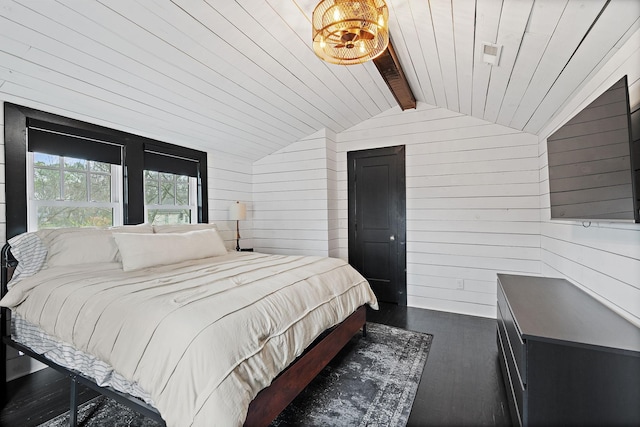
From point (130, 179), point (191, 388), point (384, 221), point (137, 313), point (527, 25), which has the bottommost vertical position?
point (191, 388)

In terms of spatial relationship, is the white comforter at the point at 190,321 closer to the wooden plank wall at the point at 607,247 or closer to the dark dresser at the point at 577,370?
the dark dresser at the point at 577,370

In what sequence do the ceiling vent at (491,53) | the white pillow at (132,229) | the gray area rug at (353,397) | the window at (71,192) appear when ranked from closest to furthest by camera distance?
the gray area rug at (353,397), the ceiling vent at (491,53), the window at (71,192), the white pillow at (132,229)

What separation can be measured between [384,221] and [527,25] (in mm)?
2750

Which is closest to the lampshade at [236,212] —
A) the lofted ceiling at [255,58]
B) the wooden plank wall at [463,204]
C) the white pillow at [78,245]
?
the lofted ceiling at [255,58]

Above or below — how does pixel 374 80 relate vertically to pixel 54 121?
above

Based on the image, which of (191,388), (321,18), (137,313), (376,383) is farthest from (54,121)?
(376,383)

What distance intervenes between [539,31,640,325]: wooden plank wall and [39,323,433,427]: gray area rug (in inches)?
50.9

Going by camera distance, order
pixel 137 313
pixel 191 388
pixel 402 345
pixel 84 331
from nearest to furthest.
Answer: pixel 191 388 < pixel 137 313 < pixel 84 331 < pixel 402 345

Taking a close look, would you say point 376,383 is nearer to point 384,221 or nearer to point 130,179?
point 384,221

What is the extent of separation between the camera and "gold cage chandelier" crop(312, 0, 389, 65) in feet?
5.03

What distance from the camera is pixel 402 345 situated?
276cm

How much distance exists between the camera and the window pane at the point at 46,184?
248cm

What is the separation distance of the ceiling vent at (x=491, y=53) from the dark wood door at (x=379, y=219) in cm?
185

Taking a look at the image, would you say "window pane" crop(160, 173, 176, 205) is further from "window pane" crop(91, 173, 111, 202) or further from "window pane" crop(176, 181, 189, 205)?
"window pane" crop(91, 173, 111, 202)
